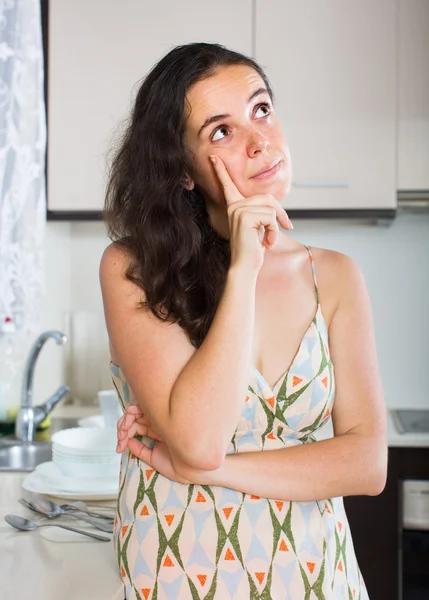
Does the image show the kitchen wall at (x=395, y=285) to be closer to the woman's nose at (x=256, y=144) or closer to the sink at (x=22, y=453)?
the sink at (x=22, y=453)

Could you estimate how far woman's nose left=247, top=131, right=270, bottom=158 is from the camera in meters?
1.21

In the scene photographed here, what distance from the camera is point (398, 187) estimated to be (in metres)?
2.58

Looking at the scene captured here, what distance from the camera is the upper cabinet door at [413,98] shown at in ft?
8.43

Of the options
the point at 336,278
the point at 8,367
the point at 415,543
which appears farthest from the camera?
the point at 415,543

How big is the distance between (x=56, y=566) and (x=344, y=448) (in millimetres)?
463

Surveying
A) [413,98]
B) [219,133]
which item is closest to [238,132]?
[219,133]

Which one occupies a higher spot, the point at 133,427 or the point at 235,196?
the point at 235,196

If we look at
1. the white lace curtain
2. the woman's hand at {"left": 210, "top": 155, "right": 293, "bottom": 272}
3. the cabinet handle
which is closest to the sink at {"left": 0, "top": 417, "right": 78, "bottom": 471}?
the white lace curtain

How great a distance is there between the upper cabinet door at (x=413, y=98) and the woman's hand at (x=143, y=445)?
1648mm

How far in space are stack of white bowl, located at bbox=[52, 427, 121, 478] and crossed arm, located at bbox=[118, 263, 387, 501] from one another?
1.13 feet

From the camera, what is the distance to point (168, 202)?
1330mm

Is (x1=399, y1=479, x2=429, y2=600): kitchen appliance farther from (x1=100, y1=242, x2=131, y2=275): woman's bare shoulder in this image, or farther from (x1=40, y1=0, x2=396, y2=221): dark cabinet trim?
(x1=100, y1=242, x2=131, y2=275): woman's bare shoulder

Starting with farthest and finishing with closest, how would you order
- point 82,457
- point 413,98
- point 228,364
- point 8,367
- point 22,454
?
point 413,98 → point 8,367 → point 22,454 → point 82,457 → point 228,364

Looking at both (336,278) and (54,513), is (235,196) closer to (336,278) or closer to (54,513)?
(336,278)
